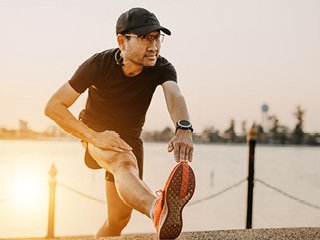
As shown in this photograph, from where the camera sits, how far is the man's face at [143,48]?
3914 millimetres

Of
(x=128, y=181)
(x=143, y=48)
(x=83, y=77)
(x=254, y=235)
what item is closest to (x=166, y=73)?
(x=143, y=48)

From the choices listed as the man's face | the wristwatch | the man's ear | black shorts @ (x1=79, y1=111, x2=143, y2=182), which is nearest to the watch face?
the wristwatch

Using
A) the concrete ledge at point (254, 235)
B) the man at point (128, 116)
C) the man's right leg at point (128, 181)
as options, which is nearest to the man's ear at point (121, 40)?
the man at point (128, 116)

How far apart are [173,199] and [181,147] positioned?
0.37m

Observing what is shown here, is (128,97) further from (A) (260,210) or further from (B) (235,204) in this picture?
(B) (235,204)

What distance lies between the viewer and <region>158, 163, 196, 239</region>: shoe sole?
3383 mm

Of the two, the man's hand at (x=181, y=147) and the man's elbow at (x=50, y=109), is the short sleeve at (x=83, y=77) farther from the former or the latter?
the man's hand at (x=181, y=147)

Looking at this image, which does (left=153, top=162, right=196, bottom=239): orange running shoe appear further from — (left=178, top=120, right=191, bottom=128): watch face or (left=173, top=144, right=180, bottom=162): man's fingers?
(left=178, top=120, right=191, bottom=128): watch face

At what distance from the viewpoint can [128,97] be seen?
14.4 feet

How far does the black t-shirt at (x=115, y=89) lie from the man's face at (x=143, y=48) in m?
0.26

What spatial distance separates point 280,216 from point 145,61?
2838 centimetres

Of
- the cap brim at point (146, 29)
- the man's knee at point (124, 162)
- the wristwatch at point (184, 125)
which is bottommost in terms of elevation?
the man's knee at point (124, 162)

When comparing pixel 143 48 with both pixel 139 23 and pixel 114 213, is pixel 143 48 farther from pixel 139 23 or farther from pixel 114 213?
pixel 114 213

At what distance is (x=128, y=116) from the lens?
15.1 ft
